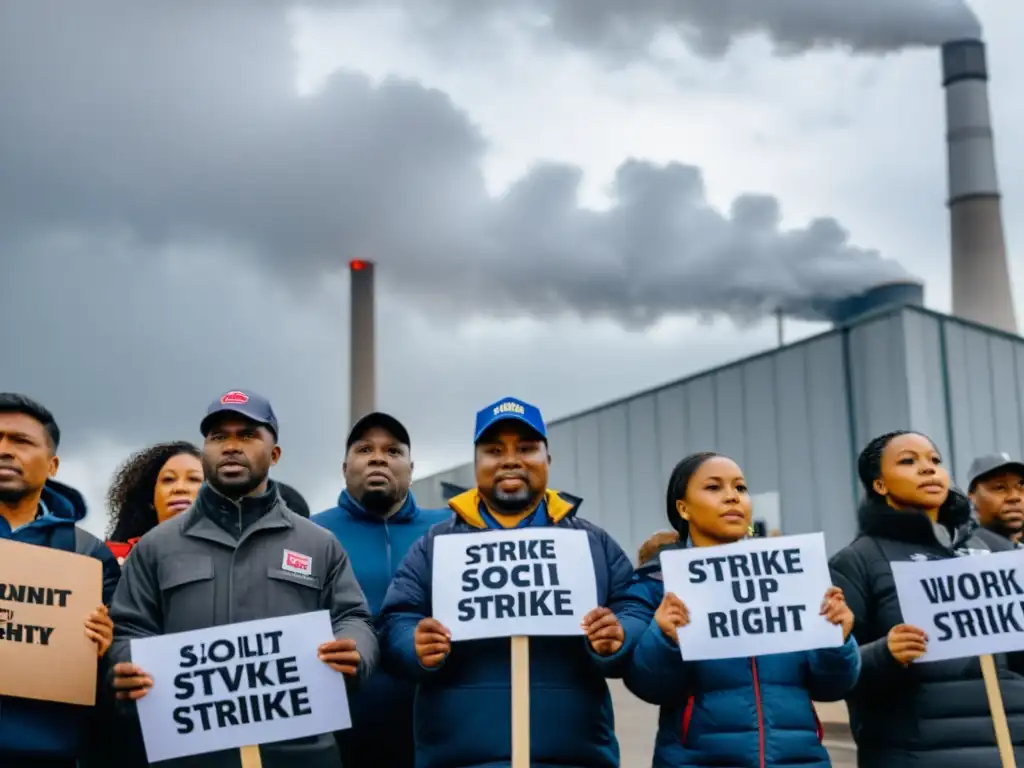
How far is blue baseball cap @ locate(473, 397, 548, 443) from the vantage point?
413cm

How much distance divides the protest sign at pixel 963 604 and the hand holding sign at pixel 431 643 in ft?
5.35

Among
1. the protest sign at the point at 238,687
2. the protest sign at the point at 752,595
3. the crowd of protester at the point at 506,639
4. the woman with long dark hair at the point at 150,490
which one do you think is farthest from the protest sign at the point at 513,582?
the woman with long dark hair at the point at 150,490

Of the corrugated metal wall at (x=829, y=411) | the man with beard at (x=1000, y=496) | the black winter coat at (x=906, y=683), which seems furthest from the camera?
the corrugated metal wall at (x=829, y=411)

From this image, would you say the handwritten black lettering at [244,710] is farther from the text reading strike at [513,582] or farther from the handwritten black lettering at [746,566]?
the handwritten black lettering at [746,566]

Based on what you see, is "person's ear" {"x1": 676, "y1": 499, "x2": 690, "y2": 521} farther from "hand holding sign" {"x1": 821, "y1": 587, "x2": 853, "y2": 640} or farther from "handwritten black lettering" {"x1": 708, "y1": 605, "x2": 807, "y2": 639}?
"hand holding sign" {"x1": 821, "y1": 587, "x2": 853, "y2": 640}

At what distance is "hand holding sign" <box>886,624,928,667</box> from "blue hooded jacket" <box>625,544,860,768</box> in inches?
8.8

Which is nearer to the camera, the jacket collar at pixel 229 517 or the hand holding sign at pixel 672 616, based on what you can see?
the hand holding sign at pixel 672 616

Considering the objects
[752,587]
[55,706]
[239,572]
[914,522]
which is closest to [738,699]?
[752,587]

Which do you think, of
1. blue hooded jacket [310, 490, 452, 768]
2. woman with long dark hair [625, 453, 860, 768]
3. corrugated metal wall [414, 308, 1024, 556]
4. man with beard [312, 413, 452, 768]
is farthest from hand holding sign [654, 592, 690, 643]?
corrugated metal wall [414, 308, 1024, 556]

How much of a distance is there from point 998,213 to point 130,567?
1476 inches

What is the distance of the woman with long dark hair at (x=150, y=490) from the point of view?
16.4 feet

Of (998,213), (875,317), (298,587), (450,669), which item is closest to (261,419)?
(298,587)

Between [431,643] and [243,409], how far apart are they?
3.46ft

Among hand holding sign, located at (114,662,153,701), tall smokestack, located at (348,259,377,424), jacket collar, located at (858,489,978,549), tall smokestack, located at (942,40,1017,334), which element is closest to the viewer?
hand holding sign, located at (114,662,153,701)
